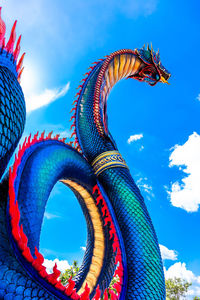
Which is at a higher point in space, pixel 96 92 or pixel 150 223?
pixel 96 92

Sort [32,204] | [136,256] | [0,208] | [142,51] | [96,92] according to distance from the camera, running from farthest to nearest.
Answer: [142,51]
[96,92]
[136,256]
[32,204]
[0,208]

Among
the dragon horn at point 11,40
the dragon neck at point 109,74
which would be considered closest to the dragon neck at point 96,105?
the dragon neck at point 109,74

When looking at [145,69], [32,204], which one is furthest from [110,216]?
[145,69]

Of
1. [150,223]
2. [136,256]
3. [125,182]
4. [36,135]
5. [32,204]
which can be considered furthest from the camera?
[125,182]

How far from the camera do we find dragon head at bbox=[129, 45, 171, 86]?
5118mm

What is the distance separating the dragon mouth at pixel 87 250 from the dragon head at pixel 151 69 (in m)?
3.22

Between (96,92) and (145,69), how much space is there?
1975 millimetres

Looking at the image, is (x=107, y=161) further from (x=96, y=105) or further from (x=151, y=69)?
(x=151, y=69)

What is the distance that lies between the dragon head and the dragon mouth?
322 centimetres

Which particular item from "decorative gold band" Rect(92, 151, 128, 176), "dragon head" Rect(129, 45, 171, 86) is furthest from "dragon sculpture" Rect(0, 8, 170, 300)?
"dragon head" Rect(129, 45, 171, 86)

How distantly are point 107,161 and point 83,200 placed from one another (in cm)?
68

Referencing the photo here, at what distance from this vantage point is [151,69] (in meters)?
5.30

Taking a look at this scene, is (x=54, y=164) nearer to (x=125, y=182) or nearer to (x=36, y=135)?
(x=36, y=135)

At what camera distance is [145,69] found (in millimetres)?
5262
